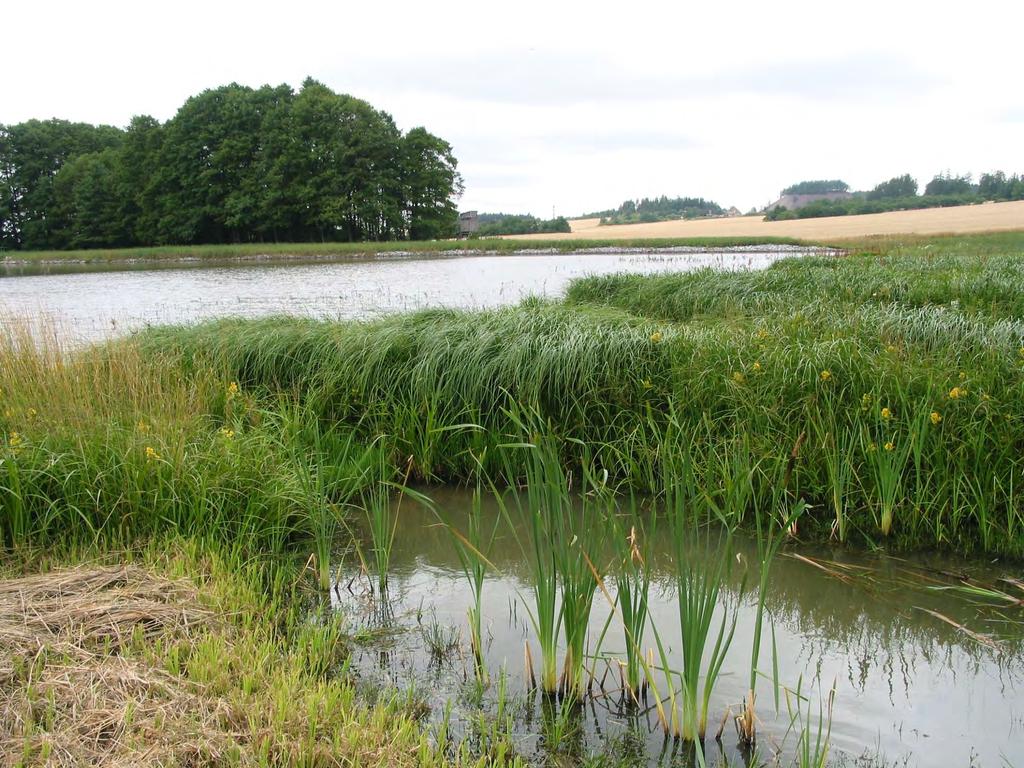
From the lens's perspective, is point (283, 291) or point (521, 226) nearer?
point (283, 291)

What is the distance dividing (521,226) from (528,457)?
209 feet

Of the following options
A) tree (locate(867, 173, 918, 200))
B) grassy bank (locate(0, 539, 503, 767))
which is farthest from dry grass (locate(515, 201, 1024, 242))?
grassy bank (locate(0, 539, 503, 767))

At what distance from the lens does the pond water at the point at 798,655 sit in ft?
9.27

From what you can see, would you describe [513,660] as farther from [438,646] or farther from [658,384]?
[658,384]

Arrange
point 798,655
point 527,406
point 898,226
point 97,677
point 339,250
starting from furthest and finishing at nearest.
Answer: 1. point 339,250
2. point 898,226
3. point 527,406
4. point 798,655
5. point 97,677

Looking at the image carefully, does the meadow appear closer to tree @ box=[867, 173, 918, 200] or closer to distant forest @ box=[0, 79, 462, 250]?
distant forest @ box=[0, 79, 462, 250]

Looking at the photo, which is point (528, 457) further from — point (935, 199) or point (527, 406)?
point (935, 199)

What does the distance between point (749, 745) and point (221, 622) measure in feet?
7.27

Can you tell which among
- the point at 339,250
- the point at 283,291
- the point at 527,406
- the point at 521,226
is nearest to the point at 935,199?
the point at 521,226

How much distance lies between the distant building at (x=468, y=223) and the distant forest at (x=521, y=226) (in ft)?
1.78

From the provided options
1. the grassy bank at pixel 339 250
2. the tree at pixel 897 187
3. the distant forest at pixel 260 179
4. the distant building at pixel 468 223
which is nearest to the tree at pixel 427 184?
the distant forest at pixel 260 179

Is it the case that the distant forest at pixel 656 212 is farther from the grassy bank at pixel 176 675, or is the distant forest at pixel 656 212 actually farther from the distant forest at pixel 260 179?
the grassy bank at pixel 176 675

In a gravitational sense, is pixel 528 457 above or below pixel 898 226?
below

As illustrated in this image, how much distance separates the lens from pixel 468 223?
6538cm
